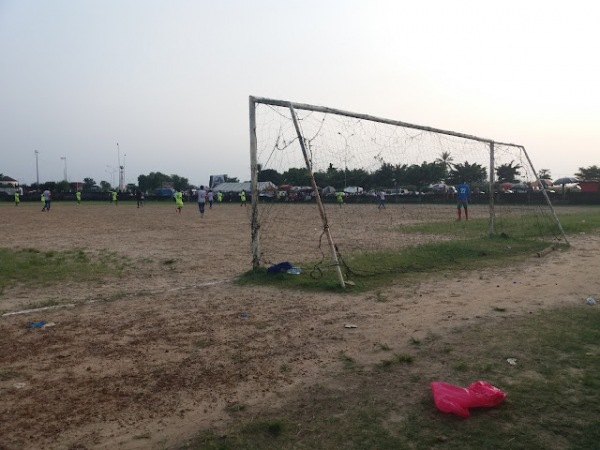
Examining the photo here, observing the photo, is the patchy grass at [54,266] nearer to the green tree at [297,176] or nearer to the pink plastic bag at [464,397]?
the green tree at [297,176]

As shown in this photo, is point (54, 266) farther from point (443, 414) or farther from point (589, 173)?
point (589, 173)

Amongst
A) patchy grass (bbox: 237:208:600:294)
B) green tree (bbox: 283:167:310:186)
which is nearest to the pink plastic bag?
patchy grass (bbox: 237:208:600:294)

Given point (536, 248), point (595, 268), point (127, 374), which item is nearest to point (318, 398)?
point (127, 374)

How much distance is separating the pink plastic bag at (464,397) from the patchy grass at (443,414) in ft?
0.17

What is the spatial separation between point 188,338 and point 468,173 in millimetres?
13182

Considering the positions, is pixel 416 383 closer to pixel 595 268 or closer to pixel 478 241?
pixel 595 268

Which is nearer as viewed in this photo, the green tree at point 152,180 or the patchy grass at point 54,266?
the patchy grass at point 54,266

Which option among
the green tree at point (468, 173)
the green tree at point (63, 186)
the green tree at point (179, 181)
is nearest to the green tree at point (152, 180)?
the green tree at point (179, 181)

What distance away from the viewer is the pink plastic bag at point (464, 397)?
3438mm

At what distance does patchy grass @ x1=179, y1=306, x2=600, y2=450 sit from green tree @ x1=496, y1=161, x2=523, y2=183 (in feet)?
34.7

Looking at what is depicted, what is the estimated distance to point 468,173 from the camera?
16.3 m

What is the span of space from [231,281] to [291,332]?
123 inches

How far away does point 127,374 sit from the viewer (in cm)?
433

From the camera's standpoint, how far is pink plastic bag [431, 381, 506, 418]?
344cm
